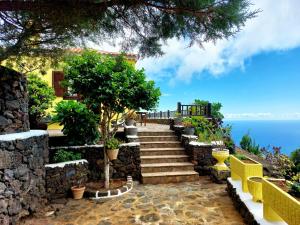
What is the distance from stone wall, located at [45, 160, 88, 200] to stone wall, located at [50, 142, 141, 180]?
0.81 m

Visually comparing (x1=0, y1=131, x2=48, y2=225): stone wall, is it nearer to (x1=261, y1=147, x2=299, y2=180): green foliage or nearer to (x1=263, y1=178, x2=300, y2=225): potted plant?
(x1=263, y1=178, x2=300, y2=225): potted plant

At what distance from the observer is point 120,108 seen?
604 centimetres

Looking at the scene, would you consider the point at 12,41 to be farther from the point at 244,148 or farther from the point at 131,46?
the point at 244,148

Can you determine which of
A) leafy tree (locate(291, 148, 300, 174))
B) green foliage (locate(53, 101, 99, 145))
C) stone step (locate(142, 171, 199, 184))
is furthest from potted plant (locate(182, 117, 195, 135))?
leafy tree (locate(291, 148, 300, 174))

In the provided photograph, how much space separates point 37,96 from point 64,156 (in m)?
4.07

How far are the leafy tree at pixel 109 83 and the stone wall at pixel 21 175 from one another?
4.97 feet

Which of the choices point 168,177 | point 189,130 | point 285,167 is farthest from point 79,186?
point 285,167

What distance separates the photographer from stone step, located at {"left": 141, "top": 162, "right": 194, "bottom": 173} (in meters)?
7.23

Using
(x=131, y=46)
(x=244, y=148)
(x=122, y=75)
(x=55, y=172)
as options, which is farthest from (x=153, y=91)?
(x=244, y=148)

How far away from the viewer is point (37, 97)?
880 cm

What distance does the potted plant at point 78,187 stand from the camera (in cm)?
556

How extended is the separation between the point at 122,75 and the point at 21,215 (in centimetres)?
374

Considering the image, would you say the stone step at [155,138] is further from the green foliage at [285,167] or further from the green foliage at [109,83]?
the green foliage at [285,167]

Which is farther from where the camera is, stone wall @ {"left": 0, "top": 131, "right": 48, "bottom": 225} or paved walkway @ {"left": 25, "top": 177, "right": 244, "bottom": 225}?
paved walkway @ {"left": 25, "top": 177, "right": 244, "bottom": 225}
